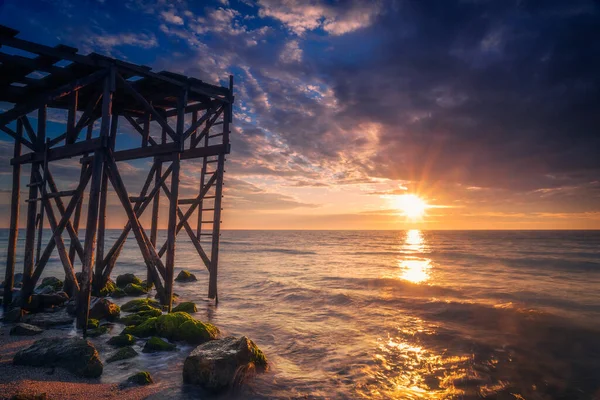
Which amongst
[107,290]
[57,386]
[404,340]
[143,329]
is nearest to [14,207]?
[107,290]

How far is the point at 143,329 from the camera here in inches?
278

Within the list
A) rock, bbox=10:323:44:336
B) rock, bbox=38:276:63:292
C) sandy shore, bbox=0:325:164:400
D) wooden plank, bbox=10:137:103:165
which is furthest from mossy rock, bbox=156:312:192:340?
rock, bbox=38:276:63:292

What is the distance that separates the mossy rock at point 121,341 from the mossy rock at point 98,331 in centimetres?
62

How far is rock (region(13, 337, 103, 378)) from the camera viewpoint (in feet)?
15.9

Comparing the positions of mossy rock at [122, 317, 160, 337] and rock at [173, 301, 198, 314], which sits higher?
mossy rock at [122, 317, 160, 337]

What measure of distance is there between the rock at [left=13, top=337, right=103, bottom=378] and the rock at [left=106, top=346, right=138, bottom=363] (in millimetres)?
597

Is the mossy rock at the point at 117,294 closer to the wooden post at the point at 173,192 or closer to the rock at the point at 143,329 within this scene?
the wooden post at the point at 173,192

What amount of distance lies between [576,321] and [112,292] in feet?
52.2

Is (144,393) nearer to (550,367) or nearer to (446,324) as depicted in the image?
(550,367)

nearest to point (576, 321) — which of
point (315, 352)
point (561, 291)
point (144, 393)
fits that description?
point (561, 291)

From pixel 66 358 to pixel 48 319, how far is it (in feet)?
11.0

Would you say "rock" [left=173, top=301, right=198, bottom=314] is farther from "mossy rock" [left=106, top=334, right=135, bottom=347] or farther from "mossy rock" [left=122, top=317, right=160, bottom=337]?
"mossy rock" [left=106, top=334, right=135, bottom=347]

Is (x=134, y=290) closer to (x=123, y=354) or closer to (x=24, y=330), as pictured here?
(x=24, y=330)

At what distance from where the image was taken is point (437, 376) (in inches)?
240
